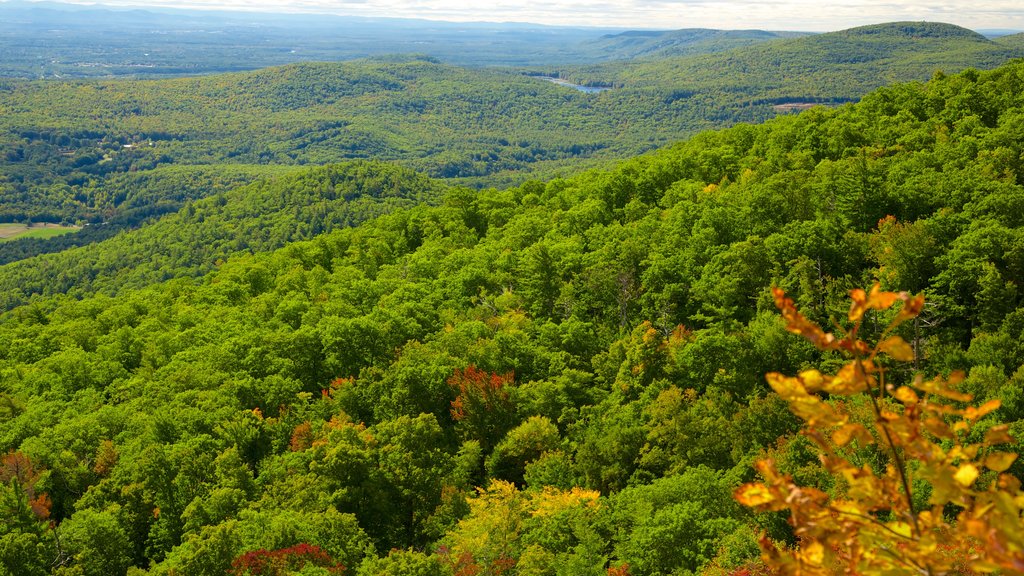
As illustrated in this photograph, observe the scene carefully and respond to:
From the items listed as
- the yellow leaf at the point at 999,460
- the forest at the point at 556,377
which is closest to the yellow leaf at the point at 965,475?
the yellow leaf at the point at 999,460

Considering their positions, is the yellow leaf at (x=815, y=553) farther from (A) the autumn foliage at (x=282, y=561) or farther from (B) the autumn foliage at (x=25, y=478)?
(B) the autumn foliage at (x=25, y=478)

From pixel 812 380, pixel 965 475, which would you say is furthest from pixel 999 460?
pixel 812 380

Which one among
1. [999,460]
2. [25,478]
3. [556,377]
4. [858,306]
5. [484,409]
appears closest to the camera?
[858,306]

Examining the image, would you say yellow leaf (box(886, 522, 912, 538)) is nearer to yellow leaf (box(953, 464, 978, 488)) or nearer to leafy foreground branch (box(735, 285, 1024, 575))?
leafy foreground branch (box(735, 285, 1024, 575))

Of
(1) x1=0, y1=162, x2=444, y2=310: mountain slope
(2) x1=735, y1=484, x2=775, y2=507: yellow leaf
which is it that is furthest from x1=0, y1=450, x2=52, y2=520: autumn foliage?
(1) x1=0, y1=162, x2=444, y2=310: mountain slope

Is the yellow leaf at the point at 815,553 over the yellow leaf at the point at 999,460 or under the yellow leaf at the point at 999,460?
under

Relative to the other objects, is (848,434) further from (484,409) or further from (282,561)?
(484,409)
